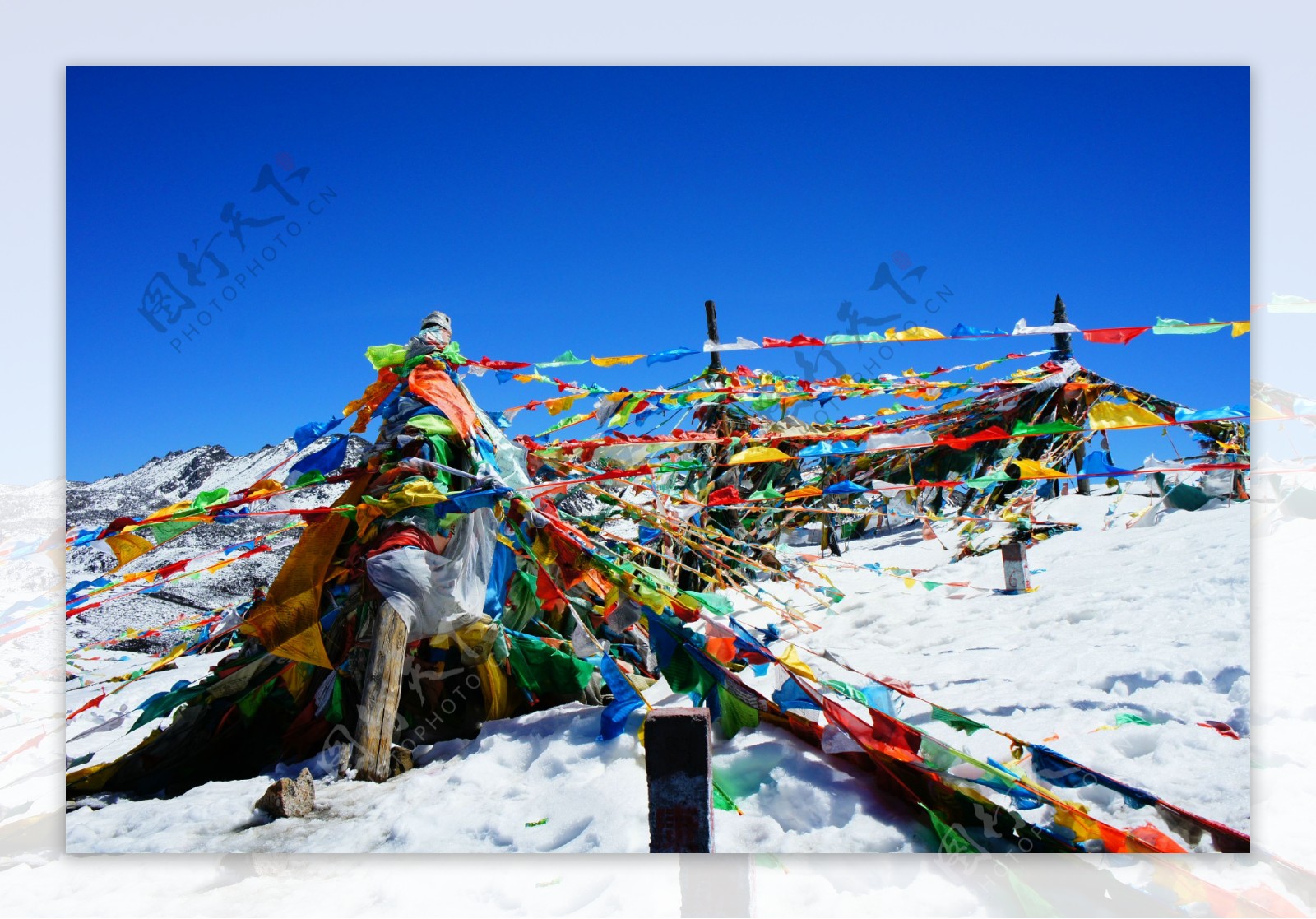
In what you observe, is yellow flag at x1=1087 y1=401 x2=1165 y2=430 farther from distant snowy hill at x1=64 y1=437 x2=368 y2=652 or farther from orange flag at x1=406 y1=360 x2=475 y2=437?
distant snowy hill at x1=64 y1=437 x2=368 y2=652

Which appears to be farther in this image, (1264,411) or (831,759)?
(1264,411)

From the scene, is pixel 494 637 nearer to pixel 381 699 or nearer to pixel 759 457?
pixel 381 699

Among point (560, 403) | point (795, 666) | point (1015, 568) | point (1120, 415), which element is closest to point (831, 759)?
point (795, 666)

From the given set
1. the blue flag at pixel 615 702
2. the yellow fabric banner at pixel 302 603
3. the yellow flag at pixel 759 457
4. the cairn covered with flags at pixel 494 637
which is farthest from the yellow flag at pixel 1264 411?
the yellow fabric banner at pixel 302 603

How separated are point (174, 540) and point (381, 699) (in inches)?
90.0

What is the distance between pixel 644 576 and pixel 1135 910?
1.53m

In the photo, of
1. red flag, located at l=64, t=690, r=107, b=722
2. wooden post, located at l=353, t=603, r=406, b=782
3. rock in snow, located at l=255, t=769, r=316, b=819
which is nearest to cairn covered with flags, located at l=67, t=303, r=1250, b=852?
wooden post, located at l=353, t=603, r=406, b=782

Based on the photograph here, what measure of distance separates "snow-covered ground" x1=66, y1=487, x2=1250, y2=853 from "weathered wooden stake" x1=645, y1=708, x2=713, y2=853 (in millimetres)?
262

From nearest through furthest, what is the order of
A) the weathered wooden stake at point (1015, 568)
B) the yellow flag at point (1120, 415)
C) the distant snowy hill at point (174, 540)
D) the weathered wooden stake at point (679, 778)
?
the weathered wooden stake at point (679, 778)
the yellow flag at point (1120, 415)
the distant snowy hill at point (174, 540)
the weathered wooden stake at point (1015, 568)

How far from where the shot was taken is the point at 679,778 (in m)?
1.56

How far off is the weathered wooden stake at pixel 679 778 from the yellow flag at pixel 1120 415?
4.83ft

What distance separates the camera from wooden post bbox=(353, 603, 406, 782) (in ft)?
7.00

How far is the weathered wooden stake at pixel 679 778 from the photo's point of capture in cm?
151

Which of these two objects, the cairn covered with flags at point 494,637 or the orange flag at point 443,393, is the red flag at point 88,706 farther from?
the orange flag at point 443,393
